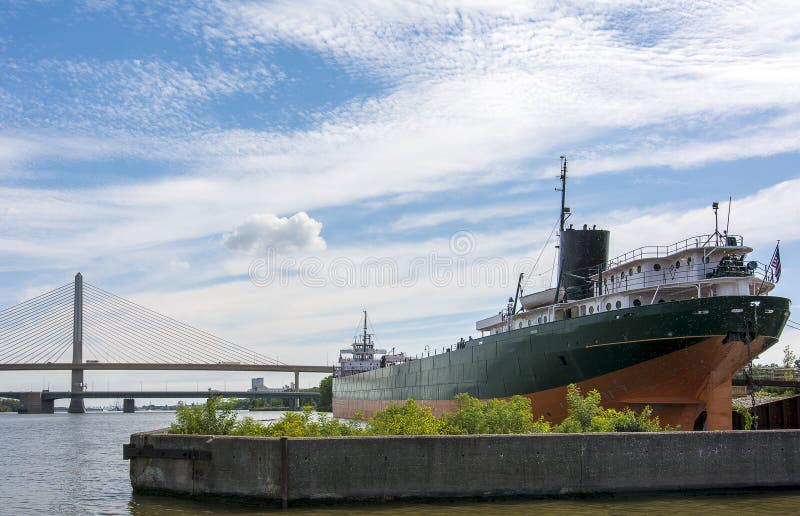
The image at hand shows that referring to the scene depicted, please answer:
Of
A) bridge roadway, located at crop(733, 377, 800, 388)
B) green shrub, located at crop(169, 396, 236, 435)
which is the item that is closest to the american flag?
bridge roadway, located at crop(733, 377, 800, 388)

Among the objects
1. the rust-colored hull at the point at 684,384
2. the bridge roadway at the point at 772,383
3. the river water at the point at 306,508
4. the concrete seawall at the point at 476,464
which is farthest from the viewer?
the bridge roadway at the point at 772,383

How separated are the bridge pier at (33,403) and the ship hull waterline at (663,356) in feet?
351

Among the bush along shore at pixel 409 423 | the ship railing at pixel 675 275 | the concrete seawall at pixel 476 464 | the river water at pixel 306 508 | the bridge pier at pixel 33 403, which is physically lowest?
the bridge pier at pixel 33 403

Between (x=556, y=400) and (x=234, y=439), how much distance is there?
17038 millimetres

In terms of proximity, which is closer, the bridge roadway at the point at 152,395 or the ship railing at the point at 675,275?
the ship railing at the point at 675,275

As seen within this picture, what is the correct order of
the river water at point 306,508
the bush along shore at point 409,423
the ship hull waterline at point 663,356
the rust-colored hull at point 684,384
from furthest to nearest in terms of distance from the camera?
the rust-colored hull at point 684,384
the ship hull waterline at point 663,356
the bush along shore at point 409,423
the river water at point 306,508

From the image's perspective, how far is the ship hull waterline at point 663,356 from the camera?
24562 mm

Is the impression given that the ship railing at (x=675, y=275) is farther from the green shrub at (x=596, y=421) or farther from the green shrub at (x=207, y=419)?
the green shrub at (x=207, y=419)

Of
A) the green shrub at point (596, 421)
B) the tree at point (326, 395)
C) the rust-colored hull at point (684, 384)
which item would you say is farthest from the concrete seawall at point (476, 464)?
the tree at point (326, 395)

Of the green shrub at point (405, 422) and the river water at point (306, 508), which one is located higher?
the green shrub at point (405, 422)

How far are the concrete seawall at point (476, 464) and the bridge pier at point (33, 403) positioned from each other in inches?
4543

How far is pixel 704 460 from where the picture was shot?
15.0 m

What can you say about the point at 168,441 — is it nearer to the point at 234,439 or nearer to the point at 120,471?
the point at 234,439

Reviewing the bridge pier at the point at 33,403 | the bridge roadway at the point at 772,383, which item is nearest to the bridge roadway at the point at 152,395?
the bridge pier at the point at 33,403
